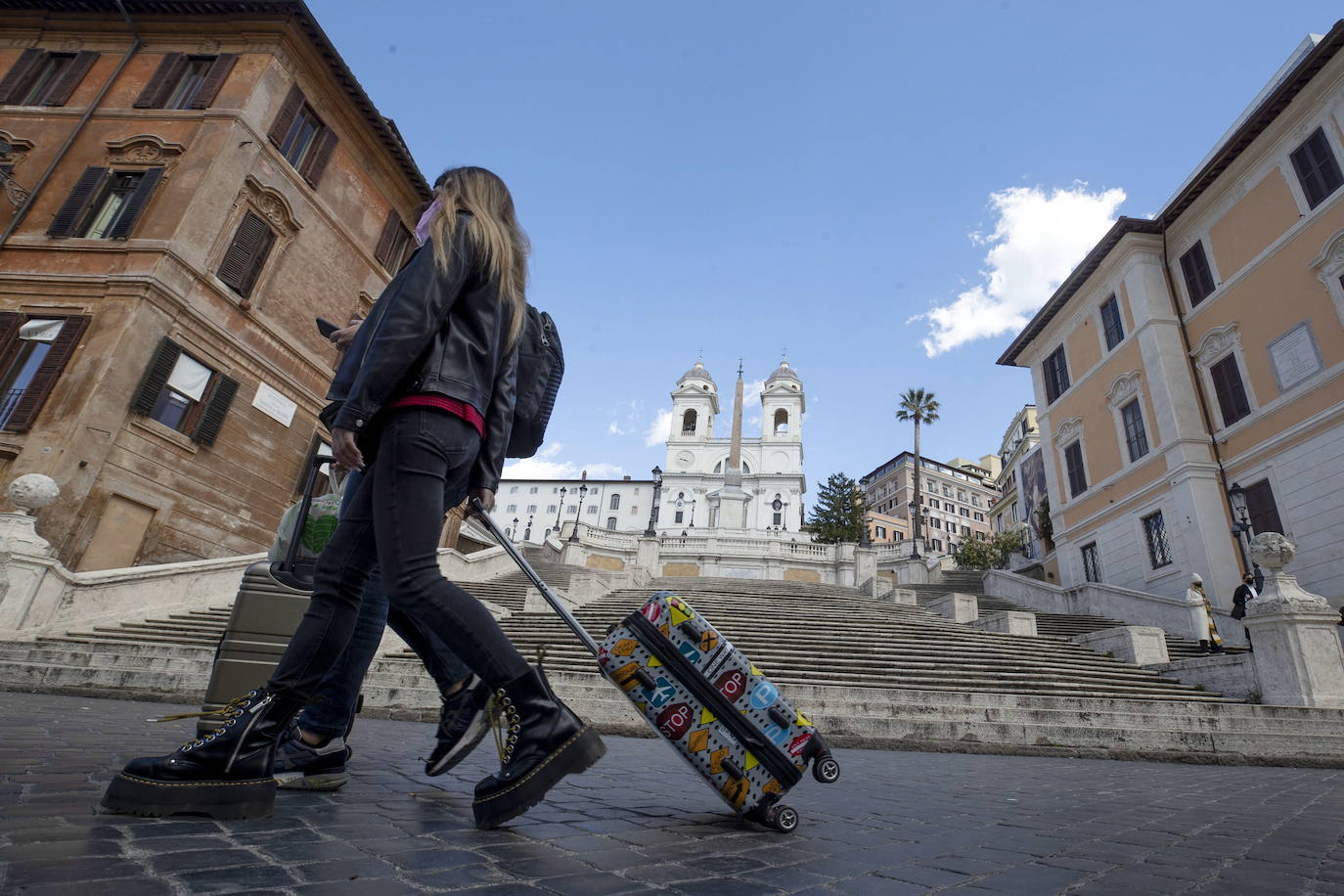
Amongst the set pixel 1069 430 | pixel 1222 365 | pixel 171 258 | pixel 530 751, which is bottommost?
pixel 530 751

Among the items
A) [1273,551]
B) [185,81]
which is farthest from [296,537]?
[185,81]

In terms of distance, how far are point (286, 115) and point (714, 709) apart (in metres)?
20.6

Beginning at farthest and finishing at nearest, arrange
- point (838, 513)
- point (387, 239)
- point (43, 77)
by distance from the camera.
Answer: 1. point (838, 513)
2. point (387, 239)
3. point (43, 77)

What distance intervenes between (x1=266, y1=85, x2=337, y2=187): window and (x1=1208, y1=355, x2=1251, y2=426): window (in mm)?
25600

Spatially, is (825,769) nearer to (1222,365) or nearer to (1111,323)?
(1222,365)

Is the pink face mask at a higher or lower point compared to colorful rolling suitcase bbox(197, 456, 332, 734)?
higher

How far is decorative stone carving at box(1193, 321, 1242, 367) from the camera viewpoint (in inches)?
690

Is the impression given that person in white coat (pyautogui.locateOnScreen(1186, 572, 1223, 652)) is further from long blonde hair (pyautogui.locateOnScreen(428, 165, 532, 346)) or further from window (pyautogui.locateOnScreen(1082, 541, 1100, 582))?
long blonde hair (pyautogui.locateOnScreen(428, 165, 532, 346))

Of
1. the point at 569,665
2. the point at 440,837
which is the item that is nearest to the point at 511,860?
the point at 440,837

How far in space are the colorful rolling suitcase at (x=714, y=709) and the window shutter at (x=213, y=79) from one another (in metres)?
20.2

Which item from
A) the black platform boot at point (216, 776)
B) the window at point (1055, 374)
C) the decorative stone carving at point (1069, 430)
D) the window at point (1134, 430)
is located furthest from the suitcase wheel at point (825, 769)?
the window at point (1055, 374)

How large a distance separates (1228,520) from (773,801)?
1992 centimetres

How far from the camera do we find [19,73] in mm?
17500

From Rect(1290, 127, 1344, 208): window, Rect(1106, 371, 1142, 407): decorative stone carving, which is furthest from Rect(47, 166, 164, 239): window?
Rect(1290, 127, 1344, 208): window
